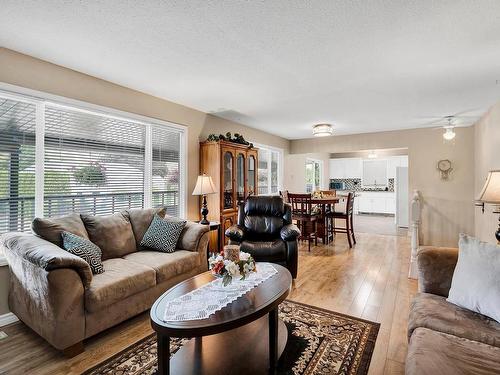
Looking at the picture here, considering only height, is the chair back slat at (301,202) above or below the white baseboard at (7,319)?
above

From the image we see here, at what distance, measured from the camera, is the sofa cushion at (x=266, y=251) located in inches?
122

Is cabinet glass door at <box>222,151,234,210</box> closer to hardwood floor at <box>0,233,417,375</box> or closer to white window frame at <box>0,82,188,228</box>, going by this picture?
white window frame at <box>0,82,188,228</box>

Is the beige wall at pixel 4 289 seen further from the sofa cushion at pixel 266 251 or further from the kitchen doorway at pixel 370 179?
the kitchen doorway at pixel 370 179

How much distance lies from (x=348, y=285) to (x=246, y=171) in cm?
249

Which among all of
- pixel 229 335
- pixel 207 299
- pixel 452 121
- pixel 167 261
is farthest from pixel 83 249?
pixel 452 121

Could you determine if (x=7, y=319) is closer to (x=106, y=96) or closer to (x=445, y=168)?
(x=106, y=96)

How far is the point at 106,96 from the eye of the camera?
10.3 feet

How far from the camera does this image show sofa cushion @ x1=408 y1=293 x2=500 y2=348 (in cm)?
140

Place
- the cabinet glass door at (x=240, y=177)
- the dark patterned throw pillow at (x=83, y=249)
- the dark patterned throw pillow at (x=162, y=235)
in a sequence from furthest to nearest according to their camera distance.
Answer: the cabinet glass door at (x=240, y=177), the dark patterned throw pillow at (x=162, y=235), the dark patterned throw pillow at (x=83, y=249)

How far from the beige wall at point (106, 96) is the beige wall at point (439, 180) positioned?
3.76m

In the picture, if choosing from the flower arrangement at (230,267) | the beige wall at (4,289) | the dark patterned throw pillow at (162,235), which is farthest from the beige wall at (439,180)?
the beige wall at (4,289)

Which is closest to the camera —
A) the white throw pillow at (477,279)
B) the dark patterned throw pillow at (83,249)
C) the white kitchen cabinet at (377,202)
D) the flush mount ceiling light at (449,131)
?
the white throw pillow at (477,279)

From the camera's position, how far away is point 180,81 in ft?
10.3

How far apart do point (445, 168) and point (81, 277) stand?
628 cm
